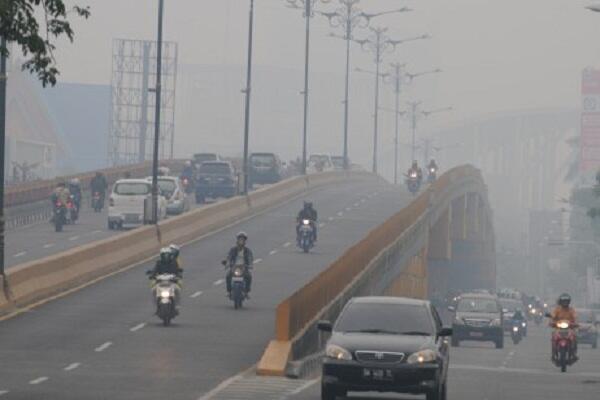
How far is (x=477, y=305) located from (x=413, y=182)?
4456cm

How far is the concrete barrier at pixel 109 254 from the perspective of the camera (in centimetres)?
4134

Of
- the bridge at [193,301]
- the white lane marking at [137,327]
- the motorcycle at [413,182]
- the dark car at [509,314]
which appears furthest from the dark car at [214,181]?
the white lane marking at [137,327]

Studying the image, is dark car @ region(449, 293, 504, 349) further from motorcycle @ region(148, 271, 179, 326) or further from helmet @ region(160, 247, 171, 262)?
helmet @ region(160, 247, 171, 262)

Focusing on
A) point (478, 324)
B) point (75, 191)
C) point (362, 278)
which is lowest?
point (478, 324)

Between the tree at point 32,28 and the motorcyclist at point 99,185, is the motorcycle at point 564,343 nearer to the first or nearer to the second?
the tree at point 32,28

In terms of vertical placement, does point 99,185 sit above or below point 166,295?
above

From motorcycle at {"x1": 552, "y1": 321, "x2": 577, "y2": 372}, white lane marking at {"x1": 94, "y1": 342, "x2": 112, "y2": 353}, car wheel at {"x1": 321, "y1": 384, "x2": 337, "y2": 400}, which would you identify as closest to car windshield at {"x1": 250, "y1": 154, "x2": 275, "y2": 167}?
motorcycle at {"x1": 552, "y1": 321, "x2": 577, "y2": 372}

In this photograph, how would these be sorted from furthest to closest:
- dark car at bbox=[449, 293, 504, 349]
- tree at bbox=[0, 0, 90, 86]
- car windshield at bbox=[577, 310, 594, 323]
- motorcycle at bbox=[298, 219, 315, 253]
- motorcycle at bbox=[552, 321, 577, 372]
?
1. car windshield at bbox=[577, 310, 594, 323]
2. motorcycle at bbox=[298, 219, 315, 253]
3. dark car at bbox=[449, 293, 504, 349]
4. motorcycle at bbox=[552, 321, 577, 372]
5. tree at bbox=[0, 0, 90, 86]

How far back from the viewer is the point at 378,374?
81.8 ft

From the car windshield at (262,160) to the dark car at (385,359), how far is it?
77535 mm

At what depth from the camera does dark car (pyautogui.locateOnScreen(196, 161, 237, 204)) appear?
8819cm

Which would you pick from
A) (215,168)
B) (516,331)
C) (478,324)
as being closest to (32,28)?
(478,324)

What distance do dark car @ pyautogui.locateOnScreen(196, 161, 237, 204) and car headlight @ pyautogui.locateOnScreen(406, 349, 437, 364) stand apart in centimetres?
6295

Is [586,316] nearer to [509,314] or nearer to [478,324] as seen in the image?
[509,314]
